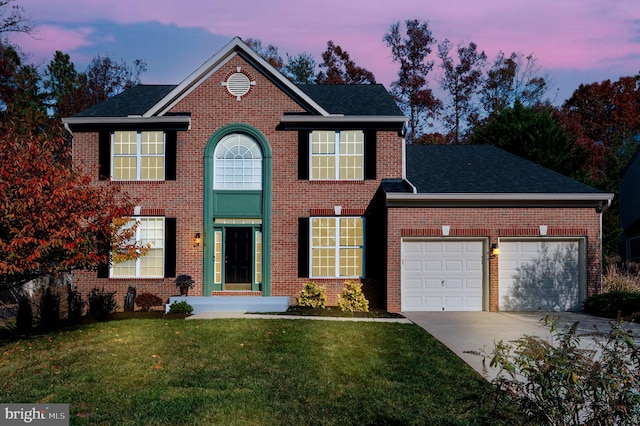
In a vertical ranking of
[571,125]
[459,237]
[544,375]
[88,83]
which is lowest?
[544,375]

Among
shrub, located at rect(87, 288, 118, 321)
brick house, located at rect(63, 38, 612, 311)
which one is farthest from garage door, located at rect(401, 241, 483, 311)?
shrub, located at rect(87, 288, 118, 321)

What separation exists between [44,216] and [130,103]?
34.5 ft

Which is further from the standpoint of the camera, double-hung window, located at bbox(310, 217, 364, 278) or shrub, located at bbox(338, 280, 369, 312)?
double-hung window, located at bbox(310, 217, 364, 278)

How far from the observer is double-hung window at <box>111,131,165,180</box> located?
19672mm

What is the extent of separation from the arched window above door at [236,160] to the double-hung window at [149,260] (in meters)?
2.43

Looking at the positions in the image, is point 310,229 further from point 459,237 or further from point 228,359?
point 228,359

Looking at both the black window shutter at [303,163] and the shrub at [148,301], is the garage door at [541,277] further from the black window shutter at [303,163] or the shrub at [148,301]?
the shrub at [148,301]

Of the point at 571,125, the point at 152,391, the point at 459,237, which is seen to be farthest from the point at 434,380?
the point at 571,125

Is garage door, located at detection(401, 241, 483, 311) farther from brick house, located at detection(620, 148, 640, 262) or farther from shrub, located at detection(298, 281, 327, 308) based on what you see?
brick house, located at detection(620, 148, 640, 262)

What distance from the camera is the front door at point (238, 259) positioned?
1948 cm

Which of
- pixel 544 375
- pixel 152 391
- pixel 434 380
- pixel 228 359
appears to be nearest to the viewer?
pixel 544 375

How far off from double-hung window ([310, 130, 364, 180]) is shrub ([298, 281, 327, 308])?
3626mm

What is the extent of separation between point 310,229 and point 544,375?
14.4m

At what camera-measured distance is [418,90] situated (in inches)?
1549
